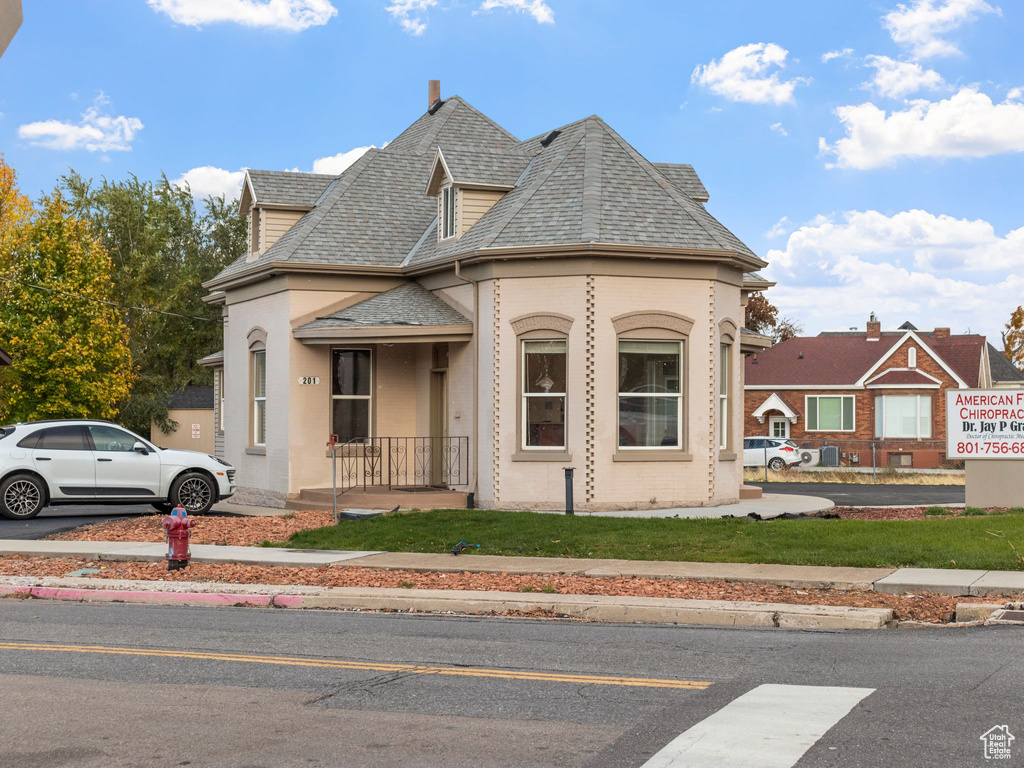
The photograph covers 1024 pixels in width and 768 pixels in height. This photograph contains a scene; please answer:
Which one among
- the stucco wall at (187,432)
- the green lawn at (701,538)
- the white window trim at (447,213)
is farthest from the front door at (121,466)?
the stucco wall at (187,432)

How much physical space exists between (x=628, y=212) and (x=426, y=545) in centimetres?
796

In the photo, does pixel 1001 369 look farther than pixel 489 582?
Yes

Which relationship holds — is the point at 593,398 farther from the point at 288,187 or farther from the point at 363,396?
the point at 288,187

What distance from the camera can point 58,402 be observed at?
41.3 metres

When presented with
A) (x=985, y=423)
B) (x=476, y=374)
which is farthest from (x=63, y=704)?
(x=985, y=423)

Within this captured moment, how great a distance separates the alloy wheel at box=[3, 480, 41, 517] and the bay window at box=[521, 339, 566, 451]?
852cm

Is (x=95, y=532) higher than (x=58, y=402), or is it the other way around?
(x=58, y=402)

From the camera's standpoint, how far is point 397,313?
70.4ft

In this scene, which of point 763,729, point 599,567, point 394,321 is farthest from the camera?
point 394,321

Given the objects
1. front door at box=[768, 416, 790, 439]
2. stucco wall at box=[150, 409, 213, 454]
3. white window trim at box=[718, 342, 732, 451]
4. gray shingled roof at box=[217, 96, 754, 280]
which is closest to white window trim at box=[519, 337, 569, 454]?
gray shingled roof at box=[217, 96, 754, 280]

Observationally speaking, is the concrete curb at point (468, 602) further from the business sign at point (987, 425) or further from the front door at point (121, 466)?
the business sign at point (987, 425)

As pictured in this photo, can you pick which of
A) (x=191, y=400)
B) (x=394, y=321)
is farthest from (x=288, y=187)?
(x=191, y=400)

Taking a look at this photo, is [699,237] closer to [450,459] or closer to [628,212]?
[628,212]

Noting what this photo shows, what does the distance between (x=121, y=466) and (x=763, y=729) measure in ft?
52.4
